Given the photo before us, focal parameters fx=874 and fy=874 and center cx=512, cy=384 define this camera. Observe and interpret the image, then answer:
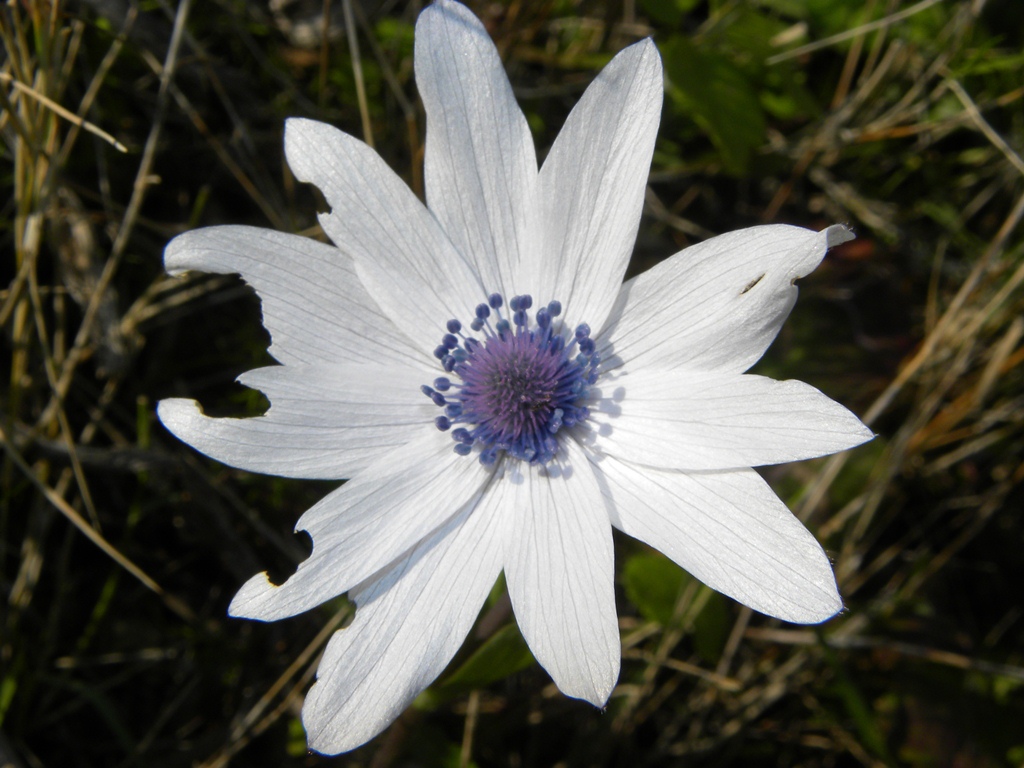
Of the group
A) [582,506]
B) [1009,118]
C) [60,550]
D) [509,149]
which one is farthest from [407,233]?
[1009,118]

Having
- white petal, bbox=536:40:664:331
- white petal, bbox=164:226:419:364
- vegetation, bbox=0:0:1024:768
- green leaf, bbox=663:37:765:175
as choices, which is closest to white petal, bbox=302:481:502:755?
white petal, bbox=164:226:419:364

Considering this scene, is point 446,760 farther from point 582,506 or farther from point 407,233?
point 407,233

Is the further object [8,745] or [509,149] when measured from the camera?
[8,745]

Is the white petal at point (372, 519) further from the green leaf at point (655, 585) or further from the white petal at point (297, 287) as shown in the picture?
the green leaf at point (655, 585)

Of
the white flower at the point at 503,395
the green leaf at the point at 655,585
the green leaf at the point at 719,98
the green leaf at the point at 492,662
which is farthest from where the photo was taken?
the green leaf at the point at 719,98

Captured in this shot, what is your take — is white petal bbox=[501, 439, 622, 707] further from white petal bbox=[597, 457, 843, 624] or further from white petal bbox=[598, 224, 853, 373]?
white petal bbox=[598, 224, 853, 373]

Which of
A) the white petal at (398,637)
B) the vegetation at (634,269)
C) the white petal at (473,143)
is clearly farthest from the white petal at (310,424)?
the vegetation at (634,269)
